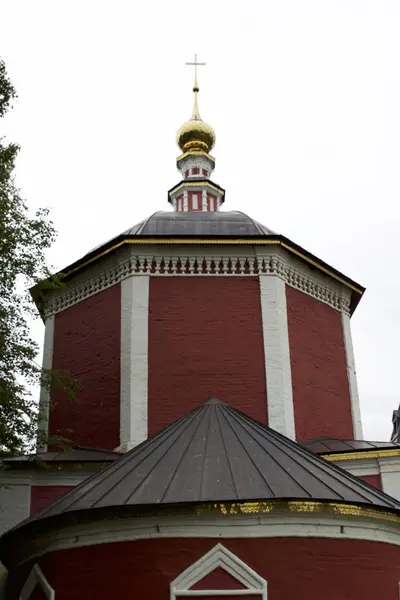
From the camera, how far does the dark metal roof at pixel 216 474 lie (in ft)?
23.8

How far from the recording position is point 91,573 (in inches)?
286

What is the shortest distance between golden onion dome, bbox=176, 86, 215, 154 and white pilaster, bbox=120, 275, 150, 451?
7.15m

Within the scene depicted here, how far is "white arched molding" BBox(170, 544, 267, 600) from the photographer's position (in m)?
6.88

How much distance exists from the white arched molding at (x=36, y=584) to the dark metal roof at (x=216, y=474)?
0.55m

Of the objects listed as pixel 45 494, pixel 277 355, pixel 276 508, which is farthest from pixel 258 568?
pixel 277 355

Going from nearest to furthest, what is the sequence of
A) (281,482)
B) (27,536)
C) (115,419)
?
(281,482)
(27,536)
(115,419)

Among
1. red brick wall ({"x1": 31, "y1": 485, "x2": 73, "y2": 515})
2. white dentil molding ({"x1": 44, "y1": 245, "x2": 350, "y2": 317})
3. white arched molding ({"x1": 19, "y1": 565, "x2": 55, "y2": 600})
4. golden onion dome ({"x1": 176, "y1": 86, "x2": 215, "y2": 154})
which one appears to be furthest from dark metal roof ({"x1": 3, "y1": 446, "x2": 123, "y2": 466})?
golden onion dome ({"x1": 176, "y1": 86, "x2": 215, "y2": 154})

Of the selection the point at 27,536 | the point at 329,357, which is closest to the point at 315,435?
the point at 329,357

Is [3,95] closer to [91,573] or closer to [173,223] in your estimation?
[173,223]

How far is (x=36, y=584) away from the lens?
7.75 meters

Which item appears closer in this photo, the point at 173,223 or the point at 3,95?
the point at 3,95

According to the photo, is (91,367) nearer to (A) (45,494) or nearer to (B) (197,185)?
(A) (45,494)

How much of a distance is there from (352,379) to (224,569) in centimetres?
588

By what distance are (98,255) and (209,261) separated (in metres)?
1.70
